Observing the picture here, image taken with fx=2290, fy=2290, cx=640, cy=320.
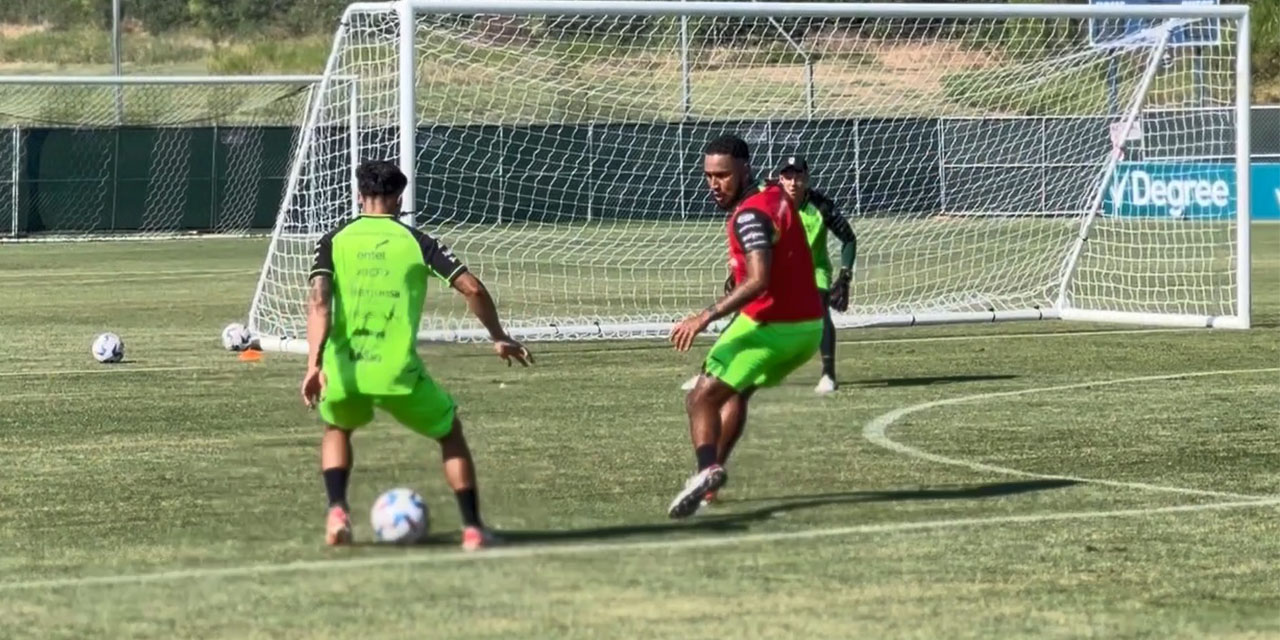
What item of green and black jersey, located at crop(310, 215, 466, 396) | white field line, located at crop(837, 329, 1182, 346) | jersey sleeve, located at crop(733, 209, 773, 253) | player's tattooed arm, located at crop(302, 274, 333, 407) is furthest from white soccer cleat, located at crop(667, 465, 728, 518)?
white field line, located at crop(837, 329, 1182, 346)

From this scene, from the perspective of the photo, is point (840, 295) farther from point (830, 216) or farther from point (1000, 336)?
point (1000, 336)

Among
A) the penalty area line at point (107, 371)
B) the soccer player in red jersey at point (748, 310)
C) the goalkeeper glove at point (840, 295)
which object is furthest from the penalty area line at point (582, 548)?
the penalty area line at point (107, 371)

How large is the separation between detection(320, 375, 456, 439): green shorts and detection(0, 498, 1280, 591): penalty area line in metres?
0.54

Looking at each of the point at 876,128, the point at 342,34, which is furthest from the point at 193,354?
the point at 876,128

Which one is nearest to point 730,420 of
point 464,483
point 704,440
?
point 704,440

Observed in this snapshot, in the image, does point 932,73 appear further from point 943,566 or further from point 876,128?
point 943,566

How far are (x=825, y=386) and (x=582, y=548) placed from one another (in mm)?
6050

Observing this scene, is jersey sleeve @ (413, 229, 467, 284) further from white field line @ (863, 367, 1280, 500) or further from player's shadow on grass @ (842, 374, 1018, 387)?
player's shadow on grass @ (842, 374, 1018, 387)

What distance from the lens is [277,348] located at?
18.1 metres

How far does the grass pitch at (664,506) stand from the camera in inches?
297

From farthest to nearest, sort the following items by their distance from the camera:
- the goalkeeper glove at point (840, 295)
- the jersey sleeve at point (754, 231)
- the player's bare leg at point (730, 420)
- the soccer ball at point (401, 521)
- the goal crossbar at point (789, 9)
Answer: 1. the goal crossbar at point (789, 9)
2. the goalkeeper glove at point (840, 295)
3. the player's bare leg at point (730, 420)
4. the jersey sleeve at point (754, 231)
5. the soccer ball at point (401, 521)

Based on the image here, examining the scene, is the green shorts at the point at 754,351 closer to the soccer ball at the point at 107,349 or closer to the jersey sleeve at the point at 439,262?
the jersey sleeve at the point at 439,262

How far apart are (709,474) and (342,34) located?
970cm

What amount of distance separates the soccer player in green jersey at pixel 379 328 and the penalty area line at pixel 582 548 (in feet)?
0.83
